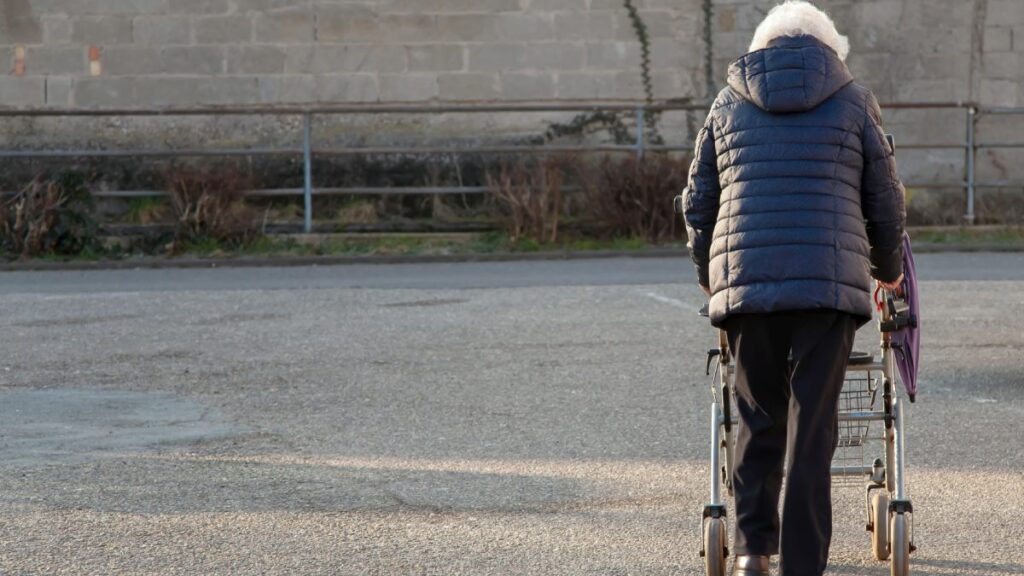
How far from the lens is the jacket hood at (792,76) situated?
430 centimetres

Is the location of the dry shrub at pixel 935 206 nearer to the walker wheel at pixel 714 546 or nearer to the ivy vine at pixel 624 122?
the ivy vine at pixel 624 122

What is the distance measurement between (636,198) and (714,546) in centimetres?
1234

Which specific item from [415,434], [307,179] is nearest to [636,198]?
[307,179]

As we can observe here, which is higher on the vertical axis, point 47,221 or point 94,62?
point 94,62

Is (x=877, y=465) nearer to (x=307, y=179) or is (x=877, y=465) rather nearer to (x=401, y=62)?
(x=307, y=179)

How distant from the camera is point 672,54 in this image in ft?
60.9

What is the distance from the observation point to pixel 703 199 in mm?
4559

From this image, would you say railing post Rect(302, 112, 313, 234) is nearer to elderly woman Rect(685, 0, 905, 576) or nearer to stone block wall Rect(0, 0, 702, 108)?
stone block wall Rect(0, 0, 702, 108)

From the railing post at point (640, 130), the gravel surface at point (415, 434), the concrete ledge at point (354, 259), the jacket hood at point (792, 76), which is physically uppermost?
the railing post at point (640, 130)

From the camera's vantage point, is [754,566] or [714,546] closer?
[754,566]

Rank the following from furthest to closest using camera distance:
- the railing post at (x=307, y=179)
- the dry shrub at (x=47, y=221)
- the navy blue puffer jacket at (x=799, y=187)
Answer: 1. the railing post at (x=307, y=179)
2. the dry shrub at (x=47, y=221)
3. the navy blue puffer jacket at (x=799, y=187)

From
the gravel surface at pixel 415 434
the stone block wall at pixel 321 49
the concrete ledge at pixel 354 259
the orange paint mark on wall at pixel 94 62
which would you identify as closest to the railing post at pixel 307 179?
the stone block wall at pixel 321 49

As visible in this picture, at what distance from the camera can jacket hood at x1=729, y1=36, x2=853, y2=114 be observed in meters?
4.30

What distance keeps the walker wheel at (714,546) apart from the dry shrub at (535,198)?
482 inches
